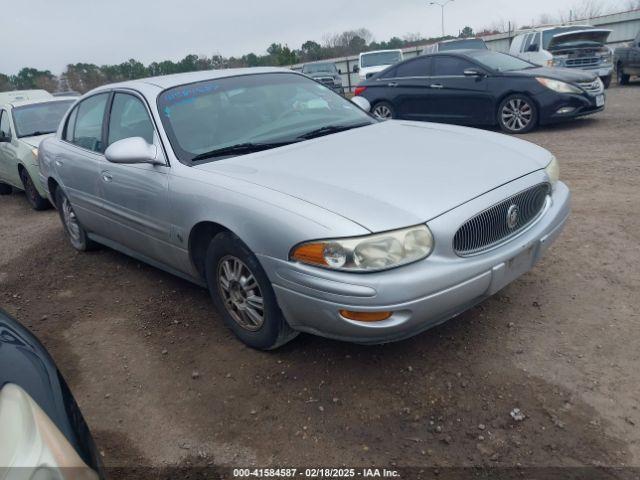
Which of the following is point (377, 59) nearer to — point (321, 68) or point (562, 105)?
point (321, 68)

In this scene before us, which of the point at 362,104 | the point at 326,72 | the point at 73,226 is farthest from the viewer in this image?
the point at 326,72

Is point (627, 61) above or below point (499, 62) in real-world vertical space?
below

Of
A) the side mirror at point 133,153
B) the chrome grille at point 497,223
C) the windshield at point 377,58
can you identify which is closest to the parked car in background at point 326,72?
the windshield at point 377,58

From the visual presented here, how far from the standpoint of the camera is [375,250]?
99.7 inches

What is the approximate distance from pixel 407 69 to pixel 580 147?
382 cm

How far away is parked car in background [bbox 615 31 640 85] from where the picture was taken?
47.9 ft

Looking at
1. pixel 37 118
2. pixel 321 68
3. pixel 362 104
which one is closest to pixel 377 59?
pixel 321 68

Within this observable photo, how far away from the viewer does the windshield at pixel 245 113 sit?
11.8ft

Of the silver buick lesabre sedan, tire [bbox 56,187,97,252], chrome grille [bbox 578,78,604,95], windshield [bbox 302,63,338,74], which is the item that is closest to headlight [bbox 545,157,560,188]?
the silver buick lesabre sedan

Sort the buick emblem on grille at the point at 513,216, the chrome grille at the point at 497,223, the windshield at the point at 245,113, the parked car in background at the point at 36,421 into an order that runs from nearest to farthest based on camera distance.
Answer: the parked car in background at the point at 36,421
the chrome grille at the point at 497,223
the buick emblem on grille at the point at 513,216
the windshield at the point at 245,113

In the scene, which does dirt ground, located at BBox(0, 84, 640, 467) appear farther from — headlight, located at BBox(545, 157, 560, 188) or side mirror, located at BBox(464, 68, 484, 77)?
side mirror, located at BBox(464, 68, 484, 77)

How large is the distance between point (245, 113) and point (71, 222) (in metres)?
2.47

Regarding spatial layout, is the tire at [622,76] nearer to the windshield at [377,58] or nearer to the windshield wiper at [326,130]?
the windshield at [377,58]

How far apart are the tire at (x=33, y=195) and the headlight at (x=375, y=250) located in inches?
245
